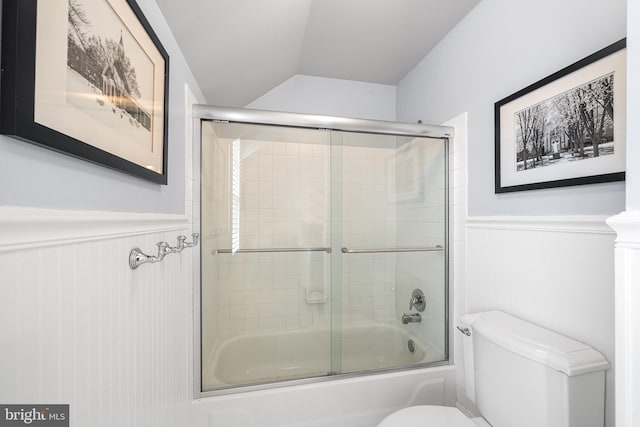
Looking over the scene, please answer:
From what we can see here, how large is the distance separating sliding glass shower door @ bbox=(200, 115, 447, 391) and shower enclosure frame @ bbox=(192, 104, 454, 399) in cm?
3

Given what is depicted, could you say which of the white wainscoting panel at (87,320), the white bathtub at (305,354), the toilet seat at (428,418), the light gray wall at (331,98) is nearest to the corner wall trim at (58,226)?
the white wainscoting panel at (87,320)

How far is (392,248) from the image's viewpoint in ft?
5.65

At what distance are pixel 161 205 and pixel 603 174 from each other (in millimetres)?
1492

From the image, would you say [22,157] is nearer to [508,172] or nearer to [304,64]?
[508,172]

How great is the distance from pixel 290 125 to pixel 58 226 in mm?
1193

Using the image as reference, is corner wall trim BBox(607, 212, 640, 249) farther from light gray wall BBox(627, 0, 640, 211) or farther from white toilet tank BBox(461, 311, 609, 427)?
white toilet tank BBox(461, 311, 609, 427)

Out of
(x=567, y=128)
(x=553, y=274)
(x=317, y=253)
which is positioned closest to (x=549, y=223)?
(x=553, y=274)

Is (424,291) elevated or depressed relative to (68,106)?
depressed

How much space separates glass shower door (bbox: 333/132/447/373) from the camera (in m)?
1.63

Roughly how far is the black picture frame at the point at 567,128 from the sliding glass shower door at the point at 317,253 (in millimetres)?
465

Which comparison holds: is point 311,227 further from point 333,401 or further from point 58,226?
point 58,226

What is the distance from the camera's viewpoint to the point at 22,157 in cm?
40

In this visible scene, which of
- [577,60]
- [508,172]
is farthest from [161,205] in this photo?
[577,60]

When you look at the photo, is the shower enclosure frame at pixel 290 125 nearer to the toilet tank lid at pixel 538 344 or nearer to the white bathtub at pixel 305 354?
the white bathtub at pixel 305 354
